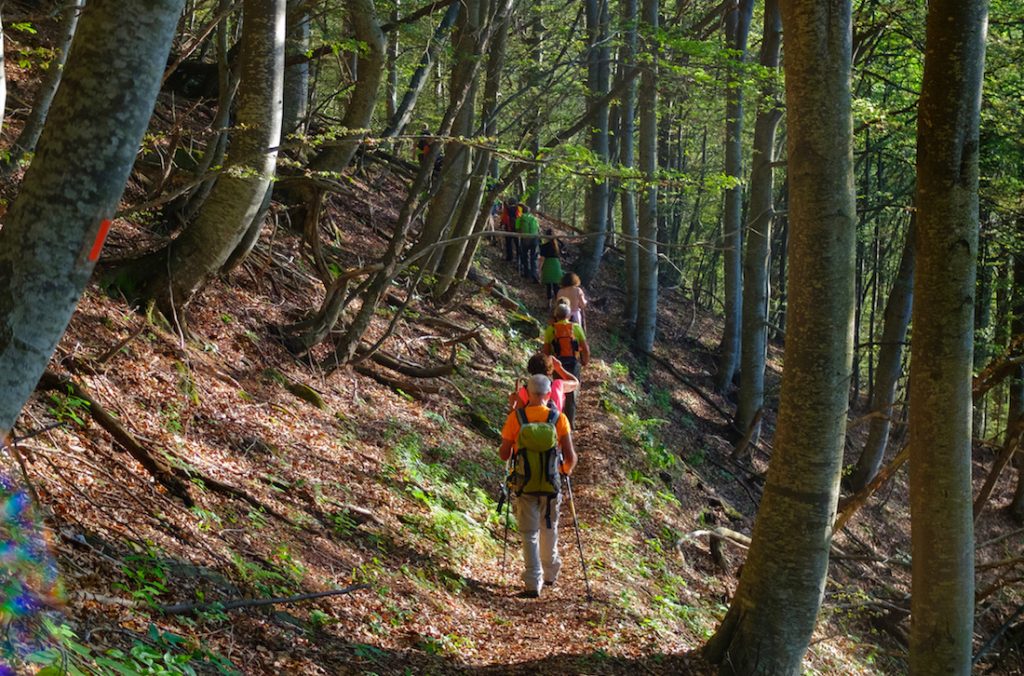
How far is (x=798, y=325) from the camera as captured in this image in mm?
6070

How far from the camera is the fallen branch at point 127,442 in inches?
244

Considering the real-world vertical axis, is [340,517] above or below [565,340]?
below

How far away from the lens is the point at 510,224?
70.5 ft

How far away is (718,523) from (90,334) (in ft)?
31.4

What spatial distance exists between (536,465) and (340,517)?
1755mm

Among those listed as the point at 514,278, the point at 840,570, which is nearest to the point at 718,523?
the point at 840,570

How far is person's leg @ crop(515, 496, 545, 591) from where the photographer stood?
7.95m

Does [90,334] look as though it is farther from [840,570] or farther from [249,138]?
[840,570]

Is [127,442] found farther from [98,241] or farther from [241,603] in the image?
[98,241]

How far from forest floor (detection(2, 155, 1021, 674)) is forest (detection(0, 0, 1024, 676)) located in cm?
3

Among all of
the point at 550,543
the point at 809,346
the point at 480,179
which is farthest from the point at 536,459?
the point at 480,179

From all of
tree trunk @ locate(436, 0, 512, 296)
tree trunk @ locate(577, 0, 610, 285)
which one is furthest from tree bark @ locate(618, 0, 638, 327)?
tree trunk @ locate(436, 0, 512, 296)

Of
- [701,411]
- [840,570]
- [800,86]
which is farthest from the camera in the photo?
[701,411]

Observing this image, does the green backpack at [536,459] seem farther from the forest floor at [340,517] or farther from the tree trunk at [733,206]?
the tree trunk at [733,206]
